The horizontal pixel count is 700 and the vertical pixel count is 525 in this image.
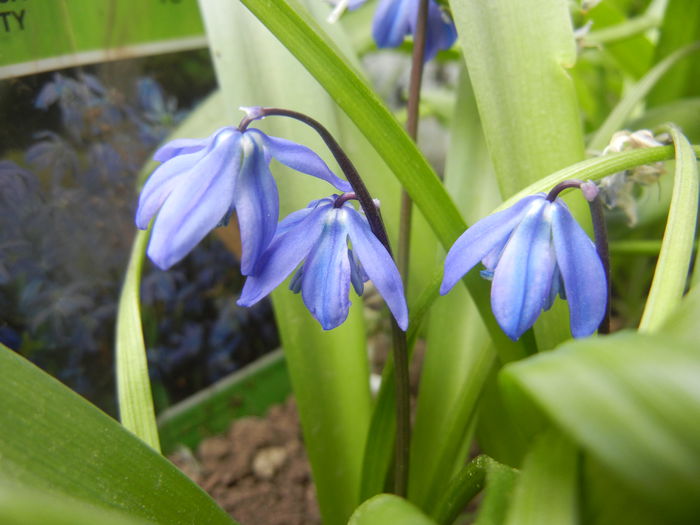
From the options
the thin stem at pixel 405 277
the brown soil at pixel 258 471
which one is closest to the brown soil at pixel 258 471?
the brown soil at pixel 258 471

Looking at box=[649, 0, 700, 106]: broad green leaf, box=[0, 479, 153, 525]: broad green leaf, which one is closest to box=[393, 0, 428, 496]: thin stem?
box=[0, 479, 153, 525]: broad green leaf

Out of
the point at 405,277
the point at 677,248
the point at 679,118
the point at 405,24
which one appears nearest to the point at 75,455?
the point at 405,277

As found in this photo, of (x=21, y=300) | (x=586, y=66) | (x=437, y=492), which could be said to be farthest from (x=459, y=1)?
(x=586, y=66)

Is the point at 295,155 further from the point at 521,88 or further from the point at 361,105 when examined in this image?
the point at 521,88

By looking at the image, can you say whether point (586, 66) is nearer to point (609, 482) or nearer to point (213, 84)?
point (213, 84)

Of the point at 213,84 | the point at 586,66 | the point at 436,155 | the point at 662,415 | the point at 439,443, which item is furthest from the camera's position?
the point at 436,155

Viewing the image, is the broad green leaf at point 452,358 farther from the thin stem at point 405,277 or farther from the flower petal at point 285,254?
the flower petal at point 285,254

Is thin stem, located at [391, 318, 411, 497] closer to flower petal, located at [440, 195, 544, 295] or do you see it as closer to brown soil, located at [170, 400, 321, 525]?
flower petal, located at [440, 195, 544, 295]
